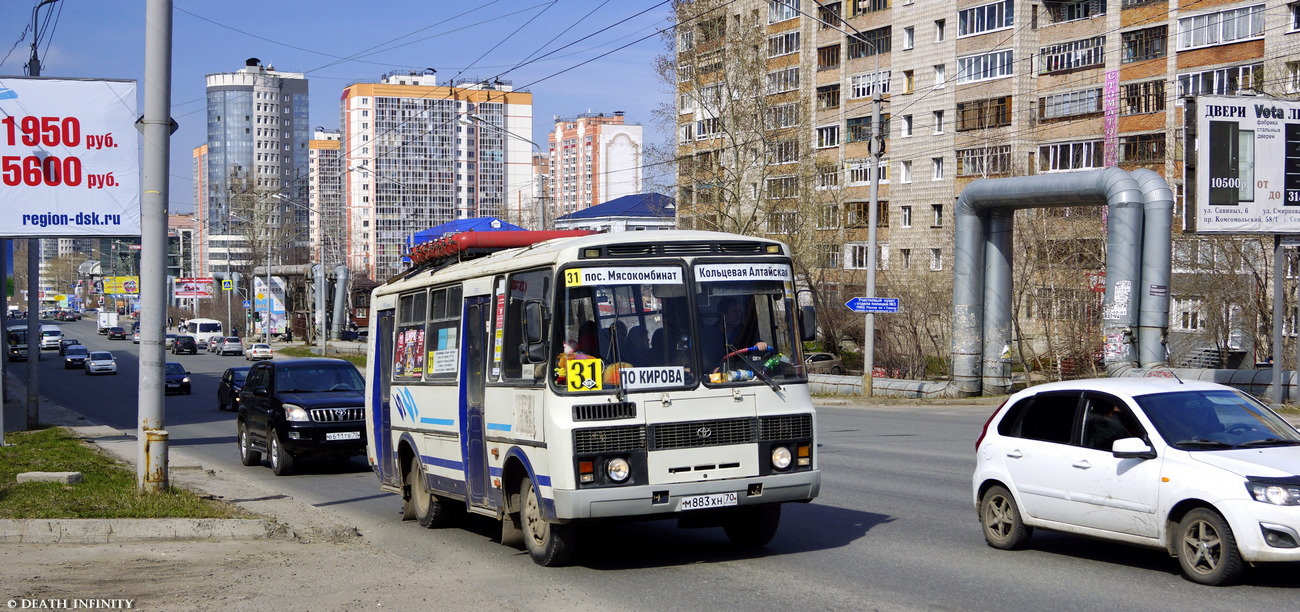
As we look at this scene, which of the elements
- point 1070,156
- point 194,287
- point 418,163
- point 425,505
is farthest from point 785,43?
point 418,163

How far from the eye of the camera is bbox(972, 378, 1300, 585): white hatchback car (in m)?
7.86

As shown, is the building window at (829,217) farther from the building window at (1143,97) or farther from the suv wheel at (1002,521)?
the suv wheel at (1002,521)

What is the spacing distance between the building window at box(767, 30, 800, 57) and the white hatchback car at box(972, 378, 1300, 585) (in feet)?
196

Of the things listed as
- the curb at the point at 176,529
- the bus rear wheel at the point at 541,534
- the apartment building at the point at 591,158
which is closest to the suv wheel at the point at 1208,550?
the bus rear wheel at the point at 541,534

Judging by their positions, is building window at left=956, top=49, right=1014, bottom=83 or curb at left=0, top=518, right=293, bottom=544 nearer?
curb at left=0, top=518, right=293, bottom=544

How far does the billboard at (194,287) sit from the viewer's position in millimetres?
117062

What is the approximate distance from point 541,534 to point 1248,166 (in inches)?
929

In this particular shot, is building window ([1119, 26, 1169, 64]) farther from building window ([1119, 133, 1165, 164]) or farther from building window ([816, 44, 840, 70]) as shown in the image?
building window ([816, 44, 840, 70])

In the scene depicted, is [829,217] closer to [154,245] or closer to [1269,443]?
[154,245]

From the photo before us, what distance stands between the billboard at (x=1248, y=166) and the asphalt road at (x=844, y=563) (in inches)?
571

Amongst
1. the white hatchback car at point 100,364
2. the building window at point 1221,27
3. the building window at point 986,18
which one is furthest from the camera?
the white hatchback car at point 100,364

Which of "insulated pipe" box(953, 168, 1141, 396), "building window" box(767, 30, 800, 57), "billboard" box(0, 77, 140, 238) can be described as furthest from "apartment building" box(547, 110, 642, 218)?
"billboard" box(0, 77, 140, 238)

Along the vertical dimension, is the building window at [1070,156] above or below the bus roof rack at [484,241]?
above

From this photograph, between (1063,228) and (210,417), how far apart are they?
28578mm
